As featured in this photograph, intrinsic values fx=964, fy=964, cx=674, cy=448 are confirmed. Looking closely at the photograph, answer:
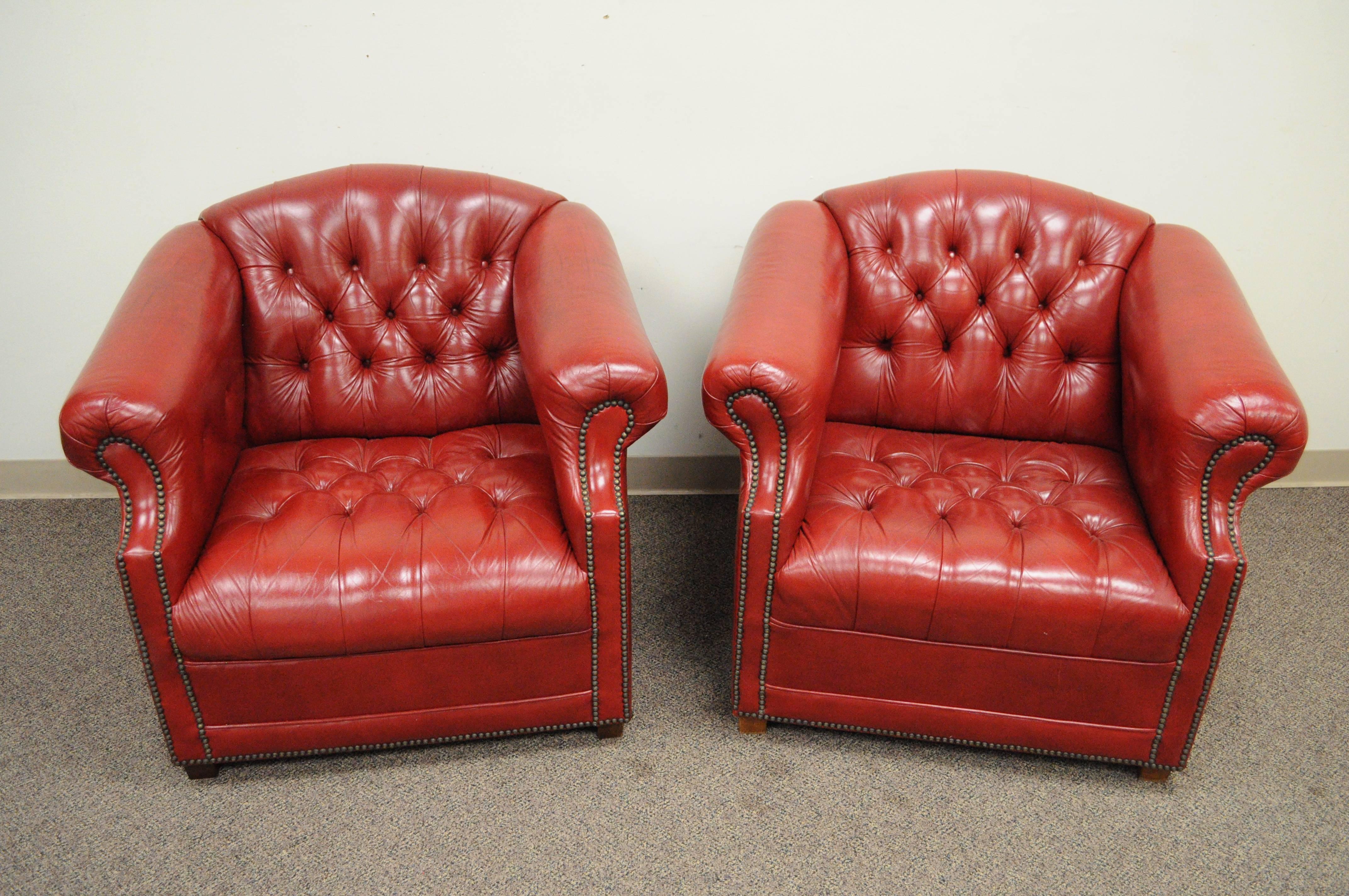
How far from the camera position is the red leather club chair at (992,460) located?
1.62m

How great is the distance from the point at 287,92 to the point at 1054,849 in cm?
222

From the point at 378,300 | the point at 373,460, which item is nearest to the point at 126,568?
the point at 373,460

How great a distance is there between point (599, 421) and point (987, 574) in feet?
2.33

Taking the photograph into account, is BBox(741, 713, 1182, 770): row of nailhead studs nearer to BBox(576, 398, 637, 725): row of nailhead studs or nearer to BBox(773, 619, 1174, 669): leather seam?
BBox(773, 619, 1174, 669): leather seam

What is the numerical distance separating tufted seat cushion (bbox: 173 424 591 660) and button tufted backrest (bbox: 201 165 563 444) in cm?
27

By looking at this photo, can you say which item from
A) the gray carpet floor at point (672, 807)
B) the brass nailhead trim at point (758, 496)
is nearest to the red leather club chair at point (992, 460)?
the brass nailhead trim at point (758, 496)

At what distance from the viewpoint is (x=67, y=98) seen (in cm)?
219

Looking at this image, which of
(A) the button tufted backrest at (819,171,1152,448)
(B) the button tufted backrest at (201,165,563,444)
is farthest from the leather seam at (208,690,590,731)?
(A) the button tufted backrest at (819,171,1152,448)

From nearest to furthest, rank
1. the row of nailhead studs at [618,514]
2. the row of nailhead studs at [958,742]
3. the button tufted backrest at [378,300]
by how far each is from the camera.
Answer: the row of nailhead studs at [618,514] → the row of nailhead studs at [958,742] → the button tufted backrest at [378,300]

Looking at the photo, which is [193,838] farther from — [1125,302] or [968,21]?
[968,21]

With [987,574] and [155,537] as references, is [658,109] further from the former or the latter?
[155,537]

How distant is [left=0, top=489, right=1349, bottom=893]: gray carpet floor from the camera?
5.28 feet

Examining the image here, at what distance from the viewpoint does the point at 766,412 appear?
5.33 feet

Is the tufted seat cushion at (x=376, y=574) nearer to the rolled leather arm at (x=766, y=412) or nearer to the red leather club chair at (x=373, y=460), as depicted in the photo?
the red leather club chair at (x=373, y=460)
